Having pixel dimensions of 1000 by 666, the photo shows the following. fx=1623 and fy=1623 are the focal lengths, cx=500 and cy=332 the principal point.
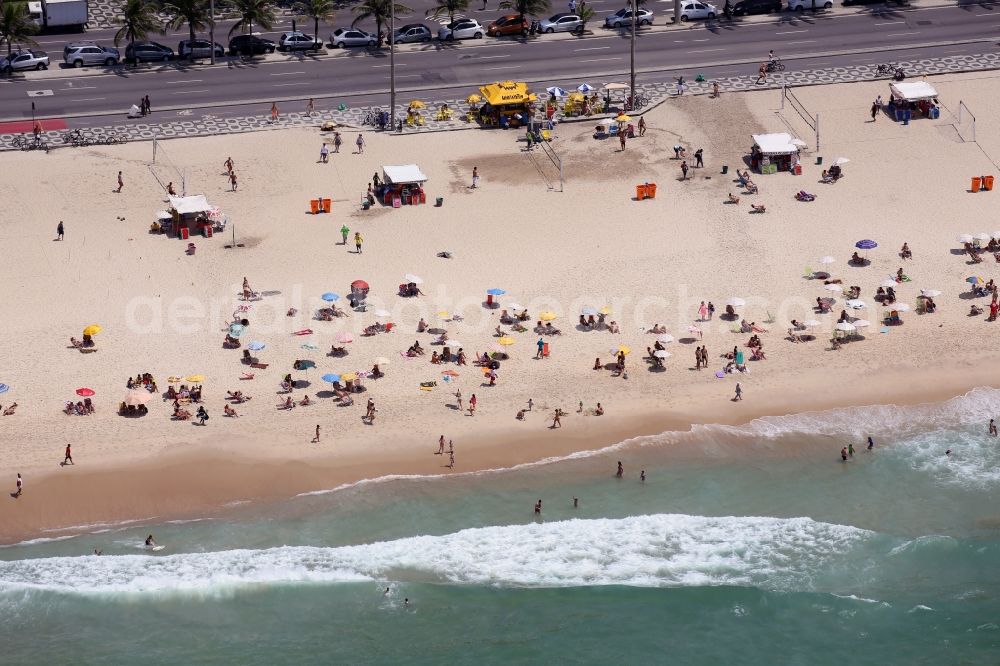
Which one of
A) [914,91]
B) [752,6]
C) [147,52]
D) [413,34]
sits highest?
[752,6]

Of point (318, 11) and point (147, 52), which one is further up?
point (318, 11)

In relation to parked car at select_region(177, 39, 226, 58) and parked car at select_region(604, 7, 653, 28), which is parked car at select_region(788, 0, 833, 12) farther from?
parked car at select_region(177, 39, 226, 58)

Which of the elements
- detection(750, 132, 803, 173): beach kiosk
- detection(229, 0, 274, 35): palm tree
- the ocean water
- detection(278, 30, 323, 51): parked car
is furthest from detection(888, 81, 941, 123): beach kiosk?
detection(229, 0, 274, 35): palm tree

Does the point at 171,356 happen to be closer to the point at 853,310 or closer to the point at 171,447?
the point at 171,447

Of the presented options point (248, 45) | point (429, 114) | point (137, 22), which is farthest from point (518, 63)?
point (137, 22)

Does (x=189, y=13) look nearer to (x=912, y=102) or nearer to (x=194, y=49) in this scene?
(x=194, y=49)

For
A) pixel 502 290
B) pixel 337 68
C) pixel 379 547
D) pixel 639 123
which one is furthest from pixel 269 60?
pixel 379 547
